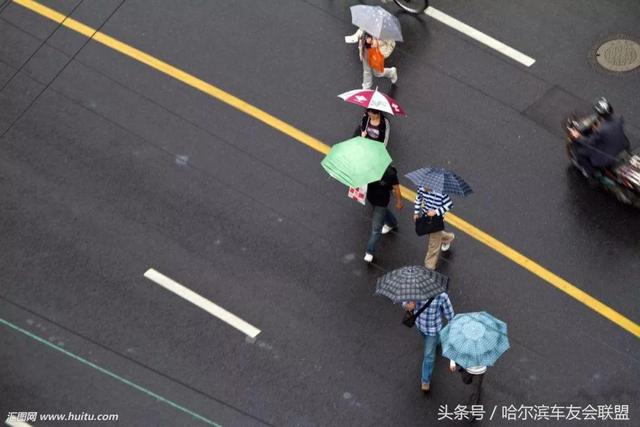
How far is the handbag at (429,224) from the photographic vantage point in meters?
13.2

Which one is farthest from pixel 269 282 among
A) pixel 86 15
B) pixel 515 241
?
pixel 86 15

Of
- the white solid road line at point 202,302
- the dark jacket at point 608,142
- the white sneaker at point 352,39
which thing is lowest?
the white solid road line at point 202,302

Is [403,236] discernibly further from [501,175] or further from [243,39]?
[243,39]

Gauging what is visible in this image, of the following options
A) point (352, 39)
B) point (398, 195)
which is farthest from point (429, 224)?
point (352, 39)

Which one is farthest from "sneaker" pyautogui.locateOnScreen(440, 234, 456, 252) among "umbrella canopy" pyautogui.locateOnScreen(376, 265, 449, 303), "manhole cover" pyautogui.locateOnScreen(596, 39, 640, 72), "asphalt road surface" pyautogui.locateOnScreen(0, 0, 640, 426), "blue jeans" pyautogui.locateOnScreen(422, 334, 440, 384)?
"manhole cover" pyautogui.locateOnScreen(596, 39, 640, 72)

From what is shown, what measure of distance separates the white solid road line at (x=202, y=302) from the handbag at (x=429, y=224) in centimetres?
236

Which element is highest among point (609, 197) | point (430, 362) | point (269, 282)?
point (609, 197)

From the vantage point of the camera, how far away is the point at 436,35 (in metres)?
16.9

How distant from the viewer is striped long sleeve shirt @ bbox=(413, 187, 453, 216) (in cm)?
1313

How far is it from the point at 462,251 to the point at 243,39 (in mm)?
5055

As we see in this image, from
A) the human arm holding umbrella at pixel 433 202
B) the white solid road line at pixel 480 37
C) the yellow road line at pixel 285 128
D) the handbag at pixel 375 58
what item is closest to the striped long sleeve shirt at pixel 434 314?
the human arm holding umbrella at pixel 433 202

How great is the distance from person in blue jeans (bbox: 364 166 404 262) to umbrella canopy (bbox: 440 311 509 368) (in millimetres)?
2433

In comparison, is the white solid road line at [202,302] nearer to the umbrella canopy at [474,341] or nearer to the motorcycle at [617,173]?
the umbrella canopy at [474,341]

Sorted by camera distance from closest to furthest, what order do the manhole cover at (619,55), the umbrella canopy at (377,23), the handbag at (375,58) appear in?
the umbrella canopy at (377,23) → the handbag at (375,58) → the manhole cover at (619,55)
